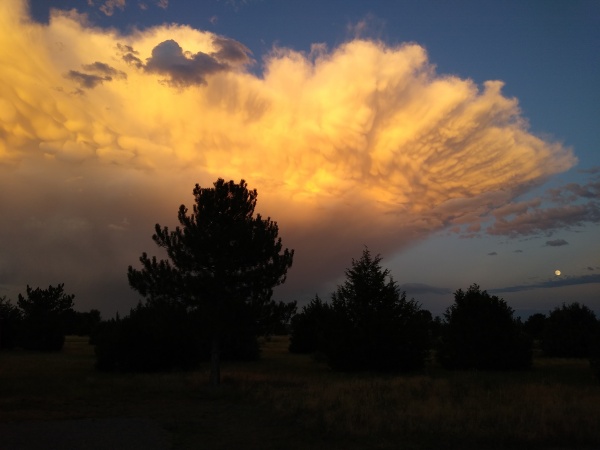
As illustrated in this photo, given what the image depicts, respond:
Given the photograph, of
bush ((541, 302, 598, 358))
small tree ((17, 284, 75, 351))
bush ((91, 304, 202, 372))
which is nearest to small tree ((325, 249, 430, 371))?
bush ((91, 304, 202, 372))

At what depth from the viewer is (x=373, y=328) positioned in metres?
32.9

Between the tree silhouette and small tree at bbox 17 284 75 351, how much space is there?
37908 mm

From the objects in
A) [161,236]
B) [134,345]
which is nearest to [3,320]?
[134,345]

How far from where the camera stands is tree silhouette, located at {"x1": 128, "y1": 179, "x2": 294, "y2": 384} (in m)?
23.2

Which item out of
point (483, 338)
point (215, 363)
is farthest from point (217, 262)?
point (483, 338)

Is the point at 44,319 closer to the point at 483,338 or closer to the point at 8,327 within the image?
the point at 8,327

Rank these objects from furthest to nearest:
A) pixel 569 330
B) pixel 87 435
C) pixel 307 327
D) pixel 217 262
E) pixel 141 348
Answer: pixel 307 327, pixel 569 330, pixel 141 348, pixel 217 262, pixel 87 435

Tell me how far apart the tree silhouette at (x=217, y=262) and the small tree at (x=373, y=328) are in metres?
10.9

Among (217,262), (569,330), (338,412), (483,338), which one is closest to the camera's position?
(338,412)

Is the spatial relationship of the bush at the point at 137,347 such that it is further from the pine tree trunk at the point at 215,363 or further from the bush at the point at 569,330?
the bush at the point at 569,330

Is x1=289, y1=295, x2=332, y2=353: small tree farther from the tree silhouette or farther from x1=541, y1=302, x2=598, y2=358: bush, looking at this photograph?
the tree silhouette

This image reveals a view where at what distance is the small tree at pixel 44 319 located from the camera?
5516cm

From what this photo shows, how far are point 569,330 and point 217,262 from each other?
112 feet

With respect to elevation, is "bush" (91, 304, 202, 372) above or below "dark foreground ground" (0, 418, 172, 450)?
above
